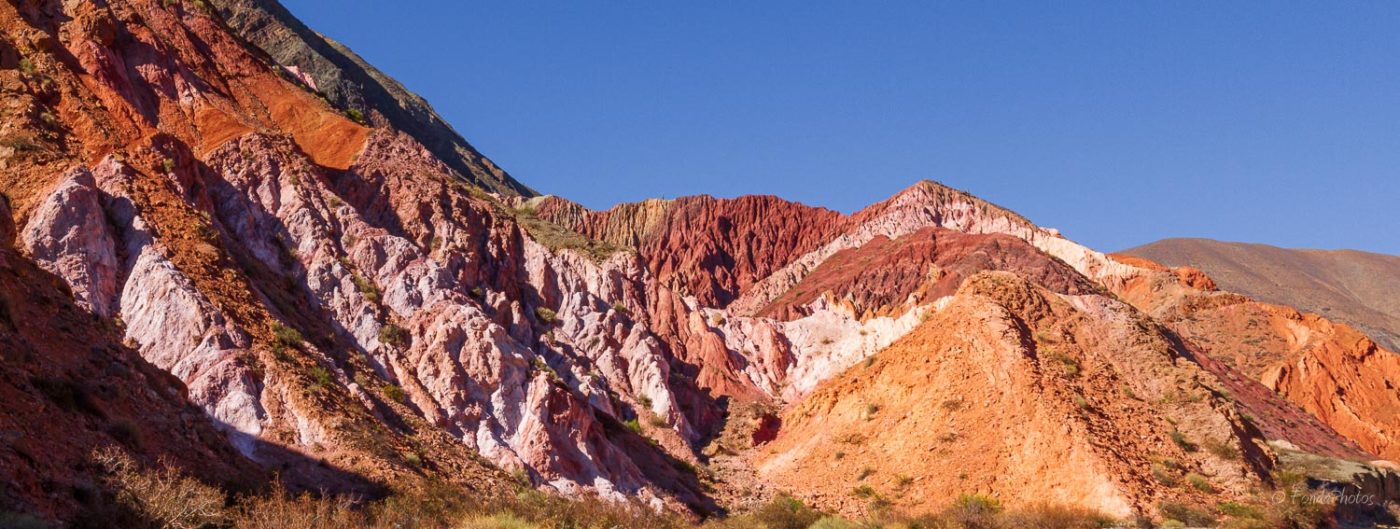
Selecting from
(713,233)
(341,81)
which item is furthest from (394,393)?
(341,81)

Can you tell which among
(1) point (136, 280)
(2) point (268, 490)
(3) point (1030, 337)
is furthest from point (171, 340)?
(3) point (1030, 337)

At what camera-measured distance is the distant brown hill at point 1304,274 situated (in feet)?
406

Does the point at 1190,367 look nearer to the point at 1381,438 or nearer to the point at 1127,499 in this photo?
the point at 1127,499

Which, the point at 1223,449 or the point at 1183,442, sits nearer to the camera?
the point at 1223,449

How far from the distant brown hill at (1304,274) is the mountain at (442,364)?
247 ft

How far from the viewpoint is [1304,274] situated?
5891 inches

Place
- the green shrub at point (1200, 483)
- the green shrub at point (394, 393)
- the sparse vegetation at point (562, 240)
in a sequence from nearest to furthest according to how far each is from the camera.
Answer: the green shrub at point (394, 393) → the green shrub at point (1200, 483) → the sparse vegetation at point (562, 240)

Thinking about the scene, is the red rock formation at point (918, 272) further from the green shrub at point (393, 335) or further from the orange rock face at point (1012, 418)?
the green shrub at point (393, 335)

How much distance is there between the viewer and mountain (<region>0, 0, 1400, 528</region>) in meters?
20.9

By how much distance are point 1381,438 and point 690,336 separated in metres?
33.0

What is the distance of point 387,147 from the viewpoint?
42812mm

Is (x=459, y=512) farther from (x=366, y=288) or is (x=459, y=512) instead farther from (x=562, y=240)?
(x=562, y=240)

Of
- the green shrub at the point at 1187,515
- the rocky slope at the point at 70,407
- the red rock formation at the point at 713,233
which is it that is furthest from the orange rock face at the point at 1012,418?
the red rock formation at the point at 713,233

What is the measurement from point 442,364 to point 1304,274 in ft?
481
